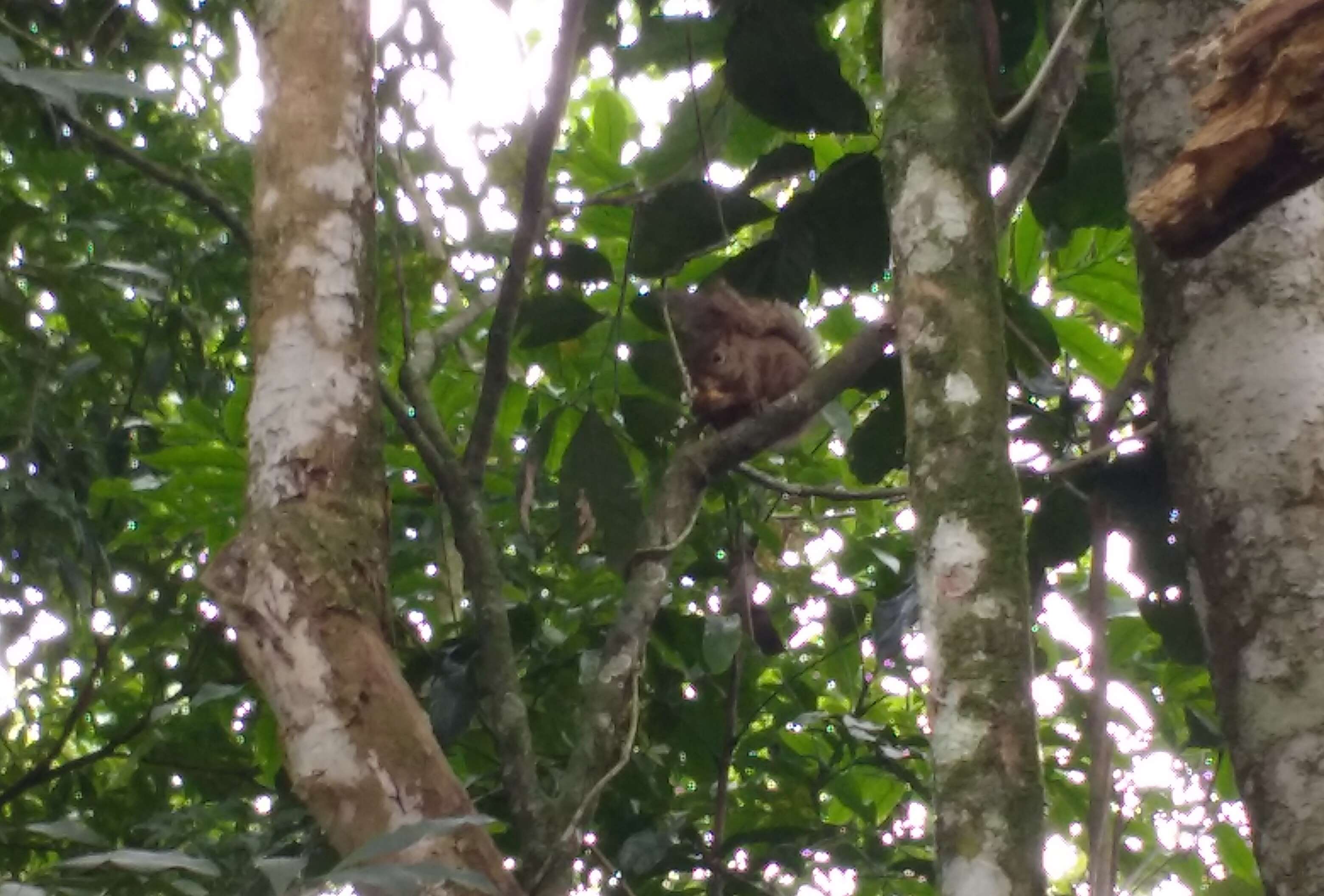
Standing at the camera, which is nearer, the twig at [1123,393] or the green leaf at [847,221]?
the twig at [1123,393]

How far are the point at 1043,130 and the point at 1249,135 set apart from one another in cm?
89

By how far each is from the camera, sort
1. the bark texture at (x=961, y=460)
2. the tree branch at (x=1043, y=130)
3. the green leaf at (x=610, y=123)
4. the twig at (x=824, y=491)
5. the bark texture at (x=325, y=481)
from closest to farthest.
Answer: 1. the bark texture at (x=961, y=460)
2. the bark texture at (x=325, y=481)
3. the tree branch at (x=1043, y=130)
4. the twig at (x=824, y=491)
5. the green leaf at (x=610, y=123)

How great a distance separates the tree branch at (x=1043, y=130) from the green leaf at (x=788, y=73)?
326 mm

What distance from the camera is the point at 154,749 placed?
277 centimetres

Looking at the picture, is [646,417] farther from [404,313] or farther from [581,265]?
[404,313]

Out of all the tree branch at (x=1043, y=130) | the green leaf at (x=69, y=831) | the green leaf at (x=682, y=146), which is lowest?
the green leaf at (x=69, y=831)

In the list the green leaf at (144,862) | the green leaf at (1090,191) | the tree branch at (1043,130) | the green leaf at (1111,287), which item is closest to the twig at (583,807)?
the green leaf at (144,862)

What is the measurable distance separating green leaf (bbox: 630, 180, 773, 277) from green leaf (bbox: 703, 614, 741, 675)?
612 millimetres

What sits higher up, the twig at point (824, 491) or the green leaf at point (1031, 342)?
the green leaf at point (1031, 342)

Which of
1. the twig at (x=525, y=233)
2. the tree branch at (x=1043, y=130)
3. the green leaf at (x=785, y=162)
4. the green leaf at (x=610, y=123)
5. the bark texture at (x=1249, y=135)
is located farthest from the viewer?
the green leaf at (x=610, y=123)

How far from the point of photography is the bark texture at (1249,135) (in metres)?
0.85

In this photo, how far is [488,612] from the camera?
5.91 feet

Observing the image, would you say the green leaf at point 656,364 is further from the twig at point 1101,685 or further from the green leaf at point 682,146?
the twig at point 1101,685

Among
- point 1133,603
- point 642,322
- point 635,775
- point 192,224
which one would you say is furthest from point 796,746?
point 192,224
